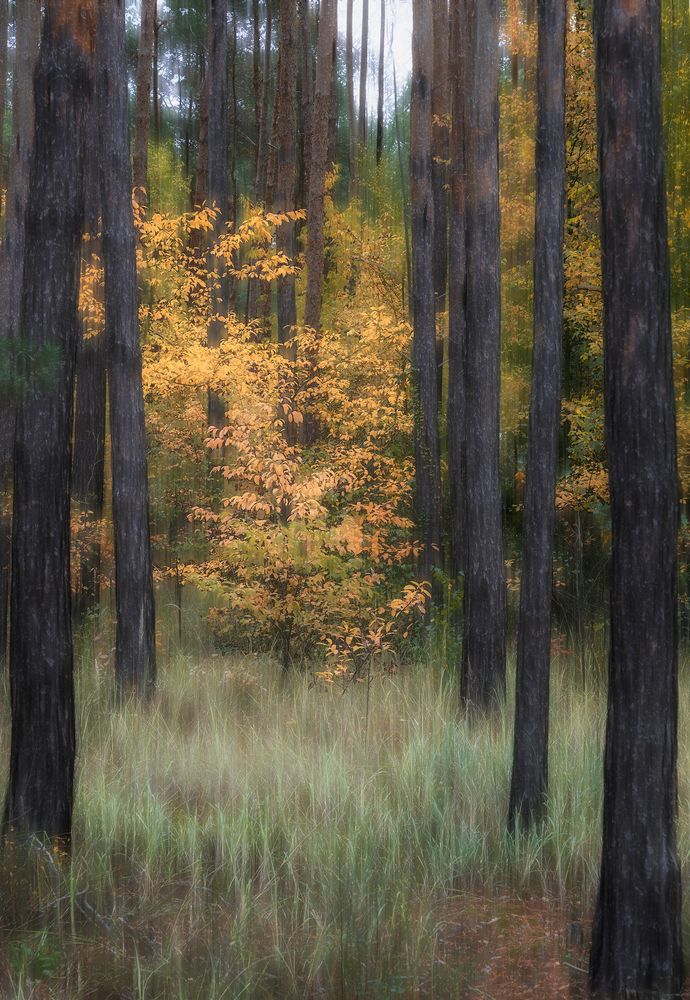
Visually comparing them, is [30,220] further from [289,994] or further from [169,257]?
[169,257]

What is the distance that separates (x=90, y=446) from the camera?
13.8 metres

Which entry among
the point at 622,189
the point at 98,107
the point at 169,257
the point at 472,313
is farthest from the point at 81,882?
the point at 169,257

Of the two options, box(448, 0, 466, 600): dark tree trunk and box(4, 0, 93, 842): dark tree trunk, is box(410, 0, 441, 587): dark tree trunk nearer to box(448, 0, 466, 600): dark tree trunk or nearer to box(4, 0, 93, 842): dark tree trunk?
box(448, 0, 466, 600): dark tree trunk

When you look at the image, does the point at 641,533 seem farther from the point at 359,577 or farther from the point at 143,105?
the point at 143,105

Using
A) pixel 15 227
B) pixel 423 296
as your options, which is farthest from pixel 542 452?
pixel 15 227

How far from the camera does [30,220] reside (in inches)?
227

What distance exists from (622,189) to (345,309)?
51.3ft

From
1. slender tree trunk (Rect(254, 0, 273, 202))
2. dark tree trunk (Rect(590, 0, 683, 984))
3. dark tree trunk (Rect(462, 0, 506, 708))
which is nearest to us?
dark tree trunk (Rect(590, 0, 683, 984))

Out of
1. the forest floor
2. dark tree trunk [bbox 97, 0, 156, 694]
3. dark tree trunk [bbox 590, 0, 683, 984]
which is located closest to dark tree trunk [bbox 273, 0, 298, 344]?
dark tree trunk [bbox 97, 0, 156, 694]

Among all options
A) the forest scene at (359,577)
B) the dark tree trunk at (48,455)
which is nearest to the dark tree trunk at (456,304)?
the forest scene at (359,577)

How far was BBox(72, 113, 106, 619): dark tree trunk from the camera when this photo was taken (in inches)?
527

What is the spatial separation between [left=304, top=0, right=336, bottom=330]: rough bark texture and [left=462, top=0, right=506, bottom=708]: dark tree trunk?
726cm

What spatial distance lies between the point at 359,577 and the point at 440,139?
437 inches

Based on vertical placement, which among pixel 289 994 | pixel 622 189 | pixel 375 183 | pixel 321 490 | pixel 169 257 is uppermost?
pixel 375 183
